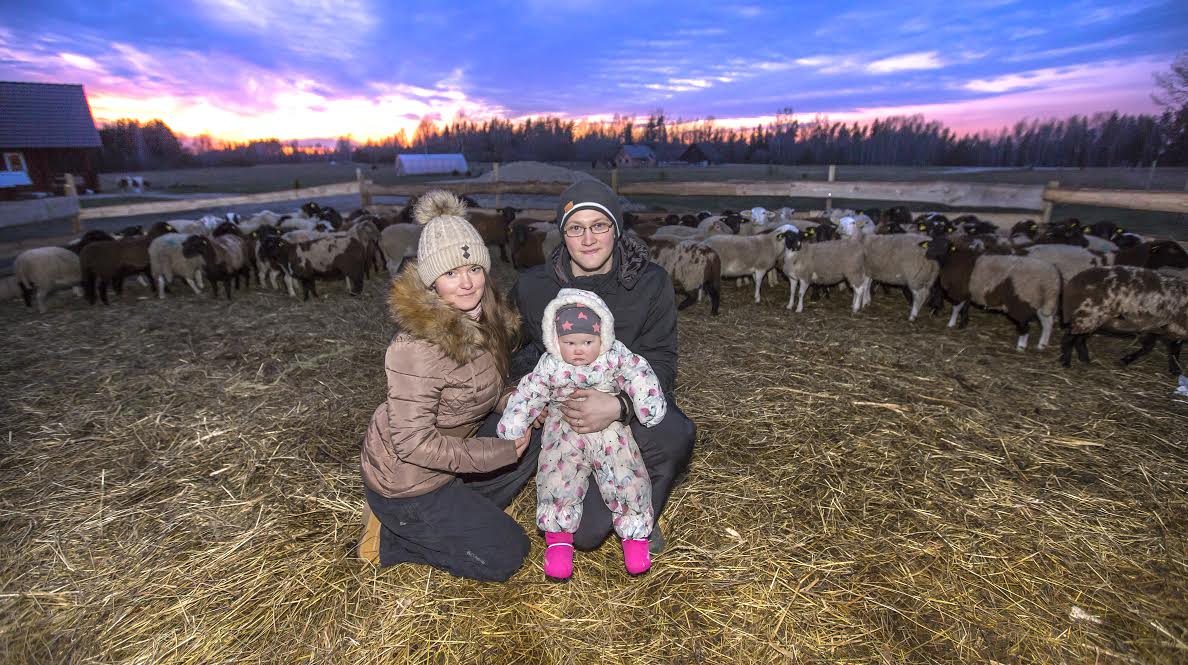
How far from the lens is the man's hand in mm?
2770

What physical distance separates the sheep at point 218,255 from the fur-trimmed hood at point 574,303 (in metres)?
9.59

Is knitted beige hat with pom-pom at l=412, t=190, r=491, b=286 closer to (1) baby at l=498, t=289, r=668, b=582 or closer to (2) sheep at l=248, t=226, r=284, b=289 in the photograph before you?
(1) baby at l=498, t=289, r=668, b=582

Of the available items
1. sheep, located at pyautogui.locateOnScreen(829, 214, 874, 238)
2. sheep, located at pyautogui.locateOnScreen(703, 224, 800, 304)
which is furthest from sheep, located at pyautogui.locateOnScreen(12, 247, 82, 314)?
sheep, located at pyautogui.locateOnScreen(829, 214, 874, 238)

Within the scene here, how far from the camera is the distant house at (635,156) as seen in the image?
70.6m

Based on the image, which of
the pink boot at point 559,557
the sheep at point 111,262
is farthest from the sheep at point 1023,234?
the sheep at point 111,262

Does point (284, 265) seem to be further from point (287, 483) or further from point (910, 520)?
point (910, 520)

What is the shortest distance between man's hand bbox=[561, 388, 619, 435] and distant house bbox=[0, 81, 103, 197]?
35.8 meters

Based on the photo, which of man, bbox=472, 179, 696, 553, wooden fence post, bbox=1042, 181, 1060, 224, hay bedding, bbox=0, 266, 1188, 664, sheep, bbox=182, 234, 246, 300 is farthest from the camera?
wooden fence post, bbox=1042, 181, 1060, 224

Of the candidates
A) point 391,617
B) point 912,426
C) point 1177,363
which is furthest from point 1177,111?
point 391,617

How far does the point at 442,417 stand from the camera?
283 centimetres

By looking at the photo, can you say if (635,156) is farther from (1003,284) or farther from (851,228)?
(1003,284)

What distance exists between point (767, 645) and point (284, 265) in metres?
10.3

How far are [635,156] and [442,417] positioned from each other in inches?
2936

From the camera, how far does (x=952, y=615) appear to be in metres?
2.69
